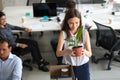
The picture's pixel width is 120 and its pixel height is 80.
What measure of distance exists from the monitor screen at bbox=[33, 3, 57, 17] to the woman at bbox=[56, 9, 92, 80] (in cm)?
200

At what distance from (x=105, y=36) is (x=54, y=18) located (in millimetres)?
1058

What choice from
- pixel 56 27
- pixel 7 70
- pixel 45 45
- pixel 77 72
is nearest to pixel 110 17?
pixel 56 27

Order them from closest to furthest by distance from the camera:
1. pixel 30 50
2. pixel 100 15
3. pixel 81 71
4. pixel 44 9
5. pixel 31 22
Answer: pixel 81 71
pixel 30 50
pixel 31 22
pixel 44 9
pixel 100 15

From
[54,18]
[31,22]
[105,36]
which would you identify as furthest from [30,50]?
[105,36]

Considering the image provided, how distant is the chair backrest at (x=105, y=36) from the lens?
383cm

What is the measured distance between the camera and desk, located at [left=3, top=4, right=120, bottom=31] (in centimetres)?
410

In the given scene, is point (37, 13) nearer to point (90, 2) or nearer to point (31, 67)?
point (31, 67)

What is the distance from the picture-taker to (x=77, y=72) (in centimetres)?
266

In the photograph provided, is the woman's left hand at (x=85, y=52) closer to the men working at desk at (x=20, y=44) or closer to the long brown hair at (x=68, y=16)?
the long brown hair at (x=68, y=16)

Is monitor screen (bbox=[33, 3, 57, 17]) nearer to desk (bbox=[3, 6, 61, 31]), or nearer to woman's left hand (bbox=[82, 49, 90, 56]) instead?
desk (bbox=[3, 6, 61, 31])

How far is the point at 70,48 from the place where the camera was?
2477 millimetres

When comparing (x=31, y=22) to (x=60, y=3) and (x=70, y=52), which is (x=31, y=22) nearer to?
(x=60, y=3)

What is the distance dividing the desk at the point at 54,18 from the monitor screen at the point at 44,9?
122mm

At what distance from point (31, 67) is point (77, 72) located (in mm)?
1609
